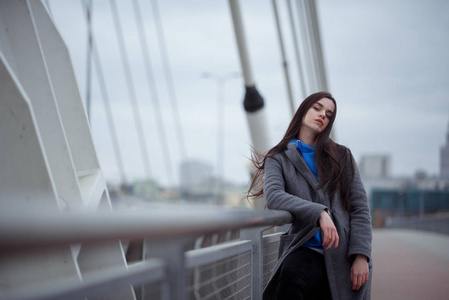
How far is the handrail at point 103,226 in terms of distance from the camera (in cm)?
80

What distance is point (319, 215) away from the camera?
7.76 feet

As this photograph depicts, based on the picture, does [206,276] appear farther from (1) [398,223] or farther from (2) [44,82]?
(1) [398,223]

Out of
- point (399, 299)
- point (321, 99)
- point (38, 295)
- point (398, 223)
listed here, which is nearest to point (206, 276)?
point (38, 295)

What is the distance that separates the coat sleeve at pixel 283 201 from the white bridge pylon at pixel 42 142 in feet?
2.63

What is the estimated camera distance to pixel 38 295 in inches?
34.0

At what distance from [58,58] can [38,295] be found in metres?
2.91

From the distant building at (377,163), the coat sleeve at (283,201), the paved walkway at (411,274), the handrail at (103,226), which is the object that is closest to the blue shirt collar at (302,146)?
the coat sleeve at (283,201)

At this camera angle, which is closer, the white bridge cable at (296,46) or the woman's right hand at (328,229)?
the woman's right hand at (328,229)

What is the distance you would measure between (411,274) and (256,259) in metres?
7.00

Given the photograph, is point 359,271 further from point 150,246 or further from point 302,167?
point 150,246

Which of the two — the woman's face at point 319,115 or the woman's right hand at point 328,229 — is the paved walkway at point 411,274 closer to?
the woman's face at point 319,115

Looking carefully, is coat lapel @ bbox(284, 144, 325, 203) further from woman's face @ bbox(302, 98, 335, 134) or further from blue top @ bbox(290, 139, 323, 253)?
woman's face @ bbox(302, 98, 335, 134)

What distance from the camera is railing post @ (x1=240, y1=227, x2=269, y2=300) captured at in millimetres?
2396

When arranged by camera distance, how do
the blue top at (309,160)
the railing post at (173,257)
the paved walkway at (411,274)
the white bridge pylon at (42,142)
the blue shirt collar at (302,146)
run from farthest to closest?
the paved walkway at (411,274) → the blue shirt collar at (302,146) → the blue top at (309,160) → the white bridge pylon at (42,142) → the railing post at (173,257)
